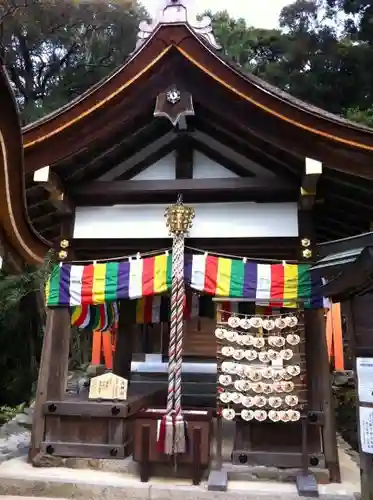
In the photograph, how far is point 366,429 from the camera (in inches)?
154

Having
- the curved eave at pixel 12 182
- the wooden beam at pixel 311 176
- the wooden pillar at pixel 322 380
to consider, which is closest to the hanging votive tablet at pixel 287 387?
the wooden pillar at pixel 322 380

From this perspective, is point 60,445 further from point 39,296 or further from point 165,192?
point 39,296

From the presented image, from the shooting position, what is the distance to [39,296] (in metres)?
18.1

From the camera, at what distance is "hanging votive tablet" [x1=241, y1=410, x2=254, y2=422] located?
205 inches

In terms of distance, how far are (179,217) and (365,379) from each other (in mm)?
3069

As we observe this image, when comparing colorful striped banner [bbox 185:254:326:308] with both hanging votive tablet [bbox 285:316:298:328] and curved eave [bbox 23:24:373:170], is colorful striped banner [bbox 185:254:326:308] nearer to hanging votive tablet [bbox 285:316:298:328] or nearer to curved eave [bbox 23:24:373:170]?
hanging votive tablet [bbox 285:316:298:328]

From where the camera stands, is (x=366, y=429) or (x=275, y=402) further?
(x=275, y=402)

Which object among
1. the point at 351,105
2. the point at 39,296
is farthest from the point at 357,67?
the point at 39,296

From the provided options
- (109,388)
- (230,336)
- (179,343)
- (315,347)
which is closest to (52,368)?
(109,388)

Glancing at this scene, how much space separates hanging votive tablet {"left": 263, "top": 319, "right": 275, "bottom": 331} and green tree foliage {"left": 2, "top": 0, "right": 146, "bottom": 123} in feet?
67.4

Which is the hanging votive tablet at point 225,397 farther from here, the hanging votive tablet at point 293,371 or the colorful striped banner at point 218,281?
the colorful striped banner at point 218,281

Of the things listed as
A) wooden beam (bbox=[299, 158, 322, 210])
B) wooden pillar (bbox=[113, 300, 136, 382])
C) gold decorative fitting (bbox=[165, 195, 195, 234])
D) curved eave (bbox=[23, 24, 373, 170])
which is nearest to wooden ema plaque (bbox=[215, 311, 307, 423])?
gold decorative fitting (bbox=[165, 195, 195, 234])

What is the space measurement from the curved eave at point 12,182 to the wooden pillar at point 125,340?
3.67 metres

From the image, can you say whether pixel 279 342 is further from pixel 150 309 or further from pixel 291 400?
pixel 150 309
